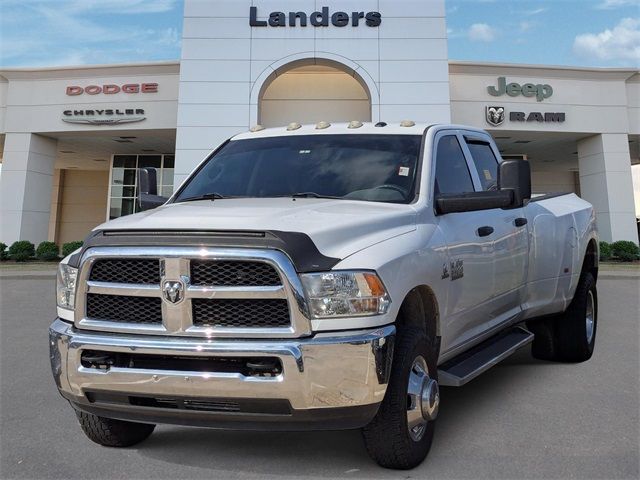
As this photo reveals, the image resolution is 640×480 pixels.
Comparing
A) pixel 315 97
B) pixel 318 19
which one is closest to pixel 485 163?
pixel 318 19

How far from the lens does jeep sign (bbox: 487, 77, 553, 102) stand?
2283 centimetres

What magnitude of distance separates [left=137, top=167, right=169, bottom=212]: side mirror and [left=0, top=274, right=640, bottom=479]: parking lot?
1623 mm

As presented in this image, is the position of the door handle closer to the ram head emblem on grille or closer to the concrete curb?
the ram head emblem on grille

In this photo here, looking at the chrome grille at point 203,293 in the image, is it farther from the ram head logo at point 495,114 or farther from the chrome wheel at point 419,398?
the ram head logo at point 495,114

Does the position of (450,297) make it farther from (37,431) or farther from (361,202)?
(37,431)

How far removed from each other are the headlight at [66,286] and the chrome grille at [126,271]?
17 centimetres

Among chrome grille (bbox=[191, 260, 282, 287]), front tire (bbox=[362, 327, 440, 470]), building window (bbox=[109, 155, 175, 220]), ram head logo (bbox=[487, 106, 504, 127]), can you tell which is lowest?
front tire (bbox=[362, 327, 440, 470])

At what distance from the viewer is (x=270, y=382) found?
8.23 feet

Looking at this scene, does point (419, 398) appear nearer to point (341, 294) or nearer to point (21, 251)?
point (341, 294)

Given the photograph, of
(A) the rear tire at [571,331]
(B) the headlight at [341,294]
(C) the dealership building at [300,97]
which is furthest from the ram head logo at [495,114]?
(B) the headlight at [341,294]

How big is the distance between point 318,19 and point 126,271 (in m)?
18.7

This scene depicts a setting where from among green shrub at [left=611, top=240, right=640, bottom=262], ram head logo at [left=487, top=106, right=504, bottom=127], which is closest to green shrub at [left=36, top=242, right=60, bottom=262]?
ram head logo at [left=487, top=106, right=504, bottom=127]

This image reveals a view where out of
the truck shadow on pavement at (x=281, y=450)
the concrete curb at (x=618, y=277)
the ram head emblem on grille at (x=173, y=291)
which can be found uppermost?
the concrete curb at (x=618, y=277)

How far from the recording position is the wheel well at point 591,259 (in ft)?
19.9
